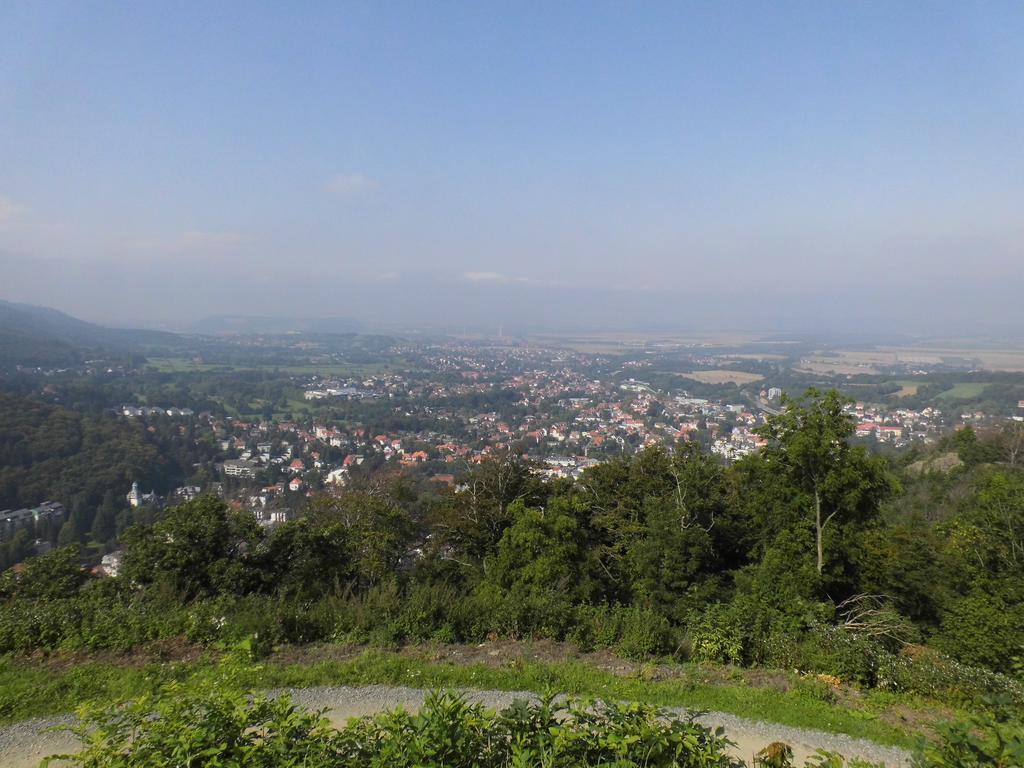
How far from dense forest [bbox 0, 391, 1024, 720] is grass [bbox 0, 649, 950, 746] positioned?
53cm

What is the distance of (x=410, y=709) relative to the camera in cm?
496

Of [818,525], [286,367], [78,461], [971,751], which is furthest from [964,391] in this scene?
[286,367]

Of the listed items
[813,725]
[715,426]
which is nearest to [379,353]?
[715,426]

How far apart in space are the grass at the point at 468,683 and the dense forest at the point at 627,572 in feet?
1.75

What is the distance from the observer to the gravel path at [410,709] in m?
4.22

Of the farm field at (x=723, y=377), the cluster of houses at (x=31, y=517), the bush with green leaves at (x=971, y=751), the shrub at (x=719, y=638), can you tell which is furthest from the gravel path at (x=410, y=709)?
the farm field at (x=723, y=377)

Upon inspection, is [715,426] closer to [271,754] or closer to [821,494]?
[821,494]

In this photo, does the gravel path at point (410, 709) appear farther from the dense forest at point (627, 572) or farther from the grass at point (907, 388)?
the grass at point (907, 388)

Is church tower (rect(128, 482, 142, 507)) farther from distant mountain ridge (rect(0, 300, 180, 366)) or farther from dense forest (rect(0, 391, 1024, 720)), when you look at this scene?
distant mountain ridge (rect(0, 300, 180, 366))

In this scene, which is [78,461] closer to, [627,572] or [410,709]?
[627,572]

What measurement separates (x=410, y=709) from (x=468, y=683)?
712mm

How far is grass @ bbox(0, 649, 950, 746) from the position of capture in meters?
4.88

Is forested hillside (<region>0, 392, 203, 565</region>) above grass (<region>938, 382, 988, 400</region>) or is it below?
below

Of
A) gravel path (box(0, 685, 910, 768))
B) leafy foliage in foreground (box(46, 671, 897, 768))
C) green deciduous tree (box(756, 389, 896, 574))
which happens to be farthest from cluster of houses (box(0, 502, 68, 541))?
green deciduous tree (box(756, 389, 896, 574))
